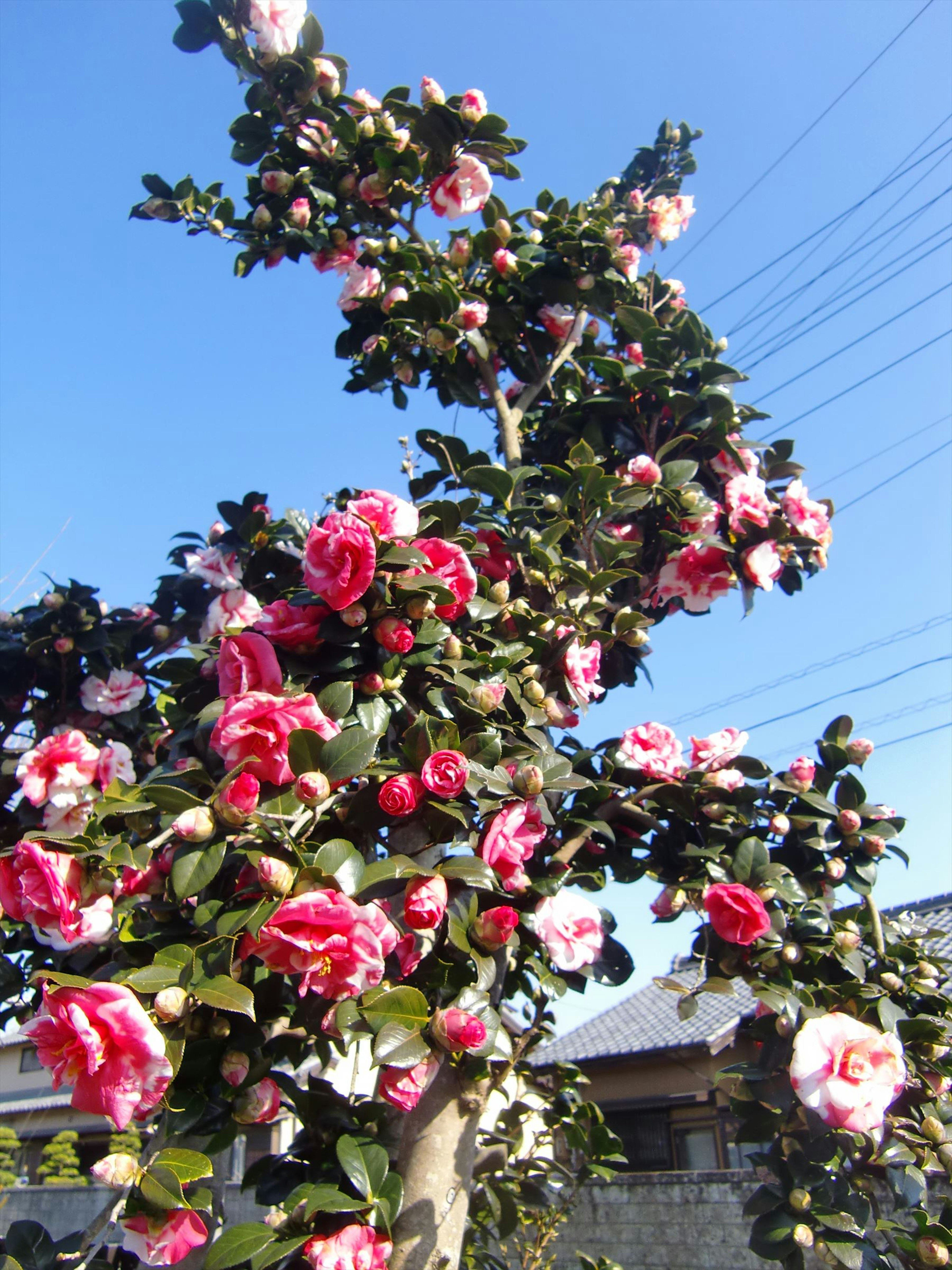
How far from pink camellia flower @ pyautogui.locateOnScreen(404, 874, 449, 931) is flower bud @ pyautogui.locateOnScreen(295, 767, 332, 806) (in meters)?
0.17

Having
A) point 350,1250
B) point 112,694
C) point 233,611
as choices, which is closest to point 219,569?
point 233,611

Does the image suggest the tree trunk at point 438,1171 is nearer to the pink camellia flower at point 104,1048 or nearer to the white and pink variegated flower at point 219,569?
the pink camellia flower at point 104,1048

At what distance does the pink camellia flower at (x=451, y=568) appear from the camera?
1.33 meters

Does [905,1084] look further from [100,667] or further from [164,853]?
[100,667]

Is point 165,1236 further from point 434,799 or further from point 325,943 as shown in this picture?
point 434,799

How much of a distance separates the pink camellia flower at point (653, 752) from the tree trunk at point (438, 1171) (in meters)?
0.63

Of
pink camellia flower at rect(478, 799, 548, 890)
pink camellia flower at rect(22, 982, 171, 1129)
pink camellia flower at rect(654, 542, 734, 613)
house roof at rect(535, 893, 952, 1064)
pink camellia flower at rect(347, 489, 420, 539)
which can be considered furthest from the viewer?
house roof at rect(535, 893, 952, 1064)

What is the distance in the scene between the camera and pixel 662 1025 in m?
8.27

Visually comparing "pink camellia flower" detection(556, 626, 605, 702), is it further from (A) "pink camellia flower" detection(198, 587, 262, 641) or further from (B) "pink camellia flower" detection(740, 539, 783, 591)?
(A) "pink camellia flower" detection(198, 587, 262, 641)

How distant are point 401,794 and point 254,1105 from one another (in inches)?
19.0

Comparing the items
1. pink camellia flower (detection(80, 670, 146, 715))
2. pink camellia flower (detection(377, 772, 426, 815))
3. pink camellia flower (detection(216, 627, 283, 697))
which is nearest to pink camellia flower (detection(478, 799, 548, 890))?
pink camellia flower (detection(377, 772, 426, 815))

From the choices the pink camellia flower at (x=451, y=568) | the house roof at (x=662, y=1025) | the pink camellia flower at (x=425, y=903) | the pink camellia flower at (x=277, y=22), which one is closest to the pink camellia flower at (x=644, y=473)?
the pink camellia flower at (x=451, y=568)

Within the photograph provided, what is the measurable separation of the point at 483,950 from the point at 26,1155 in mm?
10426

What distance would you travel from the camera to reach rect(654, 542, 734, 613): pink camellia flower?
5.97 feet
